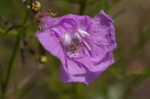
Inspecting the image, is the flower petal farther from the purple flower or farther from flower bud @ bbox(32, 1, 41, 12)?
flower bud @ bbox(32, 1, 41, 12)

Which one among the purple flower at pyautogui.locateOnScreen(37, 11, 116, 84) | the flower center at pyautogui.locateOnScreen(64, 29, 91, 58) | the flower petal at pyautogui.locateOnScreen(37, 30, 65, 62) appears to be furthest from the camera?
the flower center at pyautogui.locateOnScreen(64, 29, 91, 58)

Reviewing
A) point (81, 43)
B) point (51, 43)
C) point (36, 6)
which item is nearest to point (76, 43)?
point (81, 43)

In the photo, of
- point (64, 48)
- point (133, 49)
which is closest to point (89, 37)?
point (64, 48)

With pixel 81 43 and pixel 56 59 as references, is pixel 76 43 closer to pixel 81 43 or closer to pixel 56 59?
pixel 81 43

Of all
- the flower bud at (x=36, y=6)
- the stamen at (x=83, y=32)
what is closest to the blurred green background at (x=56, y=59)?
the flower bud at (x=36, y=6)

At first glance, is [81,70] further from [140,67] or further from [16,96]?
[140,67]

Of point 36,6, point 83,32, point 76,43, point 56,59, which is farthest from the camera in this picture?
point 56,59

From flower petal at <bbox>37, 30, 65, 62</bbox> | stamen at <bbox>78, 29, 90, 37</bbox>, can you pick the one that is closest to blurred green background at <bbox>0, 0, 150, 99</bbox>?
flower petal at <bbox>37, 30, 65, 62</bbox>

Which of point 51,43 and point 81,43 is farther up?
point 51,43

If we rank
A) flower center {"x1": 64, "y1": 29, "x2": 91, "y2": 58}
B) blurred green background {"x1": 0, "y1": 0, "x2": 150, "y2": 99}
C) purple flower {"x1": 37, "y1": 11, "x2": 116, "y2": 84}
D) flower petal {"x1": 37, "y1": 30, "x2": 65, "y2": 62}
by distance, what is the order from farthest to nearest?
blurred green background {"x1": 0, "y1": 0, "x2": 150, "y2": 99}, flower center {"x1": 64, "y1": 29, "x2": 91, "y2": 58}, purple flower {"x1": 37, "y1": 11, "x2": 116, "y2": 84}, flower petal {"x1": 37, "y1": 30, "x2": 65, "y2": 62}
